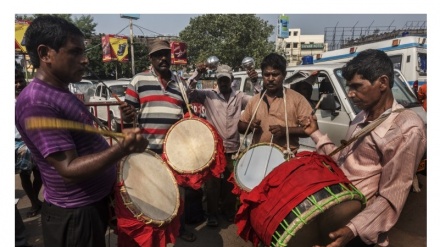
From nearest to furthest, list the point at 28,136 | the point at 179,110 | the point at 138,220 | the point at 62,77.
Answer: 1. the point at 28,136
2. the point at 62,77
3. the point at 138,220
4. the point at 179,110

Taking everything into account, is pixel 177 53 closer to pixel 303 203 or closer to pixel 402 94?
pixel 402 94

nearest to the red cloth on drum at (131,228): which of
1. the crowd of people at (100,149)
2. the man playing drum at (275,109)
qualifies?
the crowd of people at (100,149)

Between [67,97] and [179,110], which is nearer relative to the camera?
[67,97]

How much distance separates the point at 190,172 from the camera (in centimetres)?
273

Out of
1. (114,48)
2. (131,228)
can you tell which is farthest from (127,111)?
(114,48)

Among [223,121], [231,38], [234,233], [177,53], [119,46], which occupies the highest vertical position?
[231,38]

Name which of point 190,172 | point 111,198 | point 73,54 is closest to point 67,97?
point 73,54

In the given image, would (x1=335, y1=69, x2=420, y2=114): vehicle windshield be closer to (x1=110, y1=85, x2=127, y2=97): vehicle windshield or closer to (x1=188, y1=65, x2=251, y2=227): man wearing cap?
(x1=188, y1=65, x2=251, y2=227): man wearing cap

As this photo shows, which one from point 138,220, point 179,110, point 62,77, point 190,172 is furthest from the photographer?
point 179,110

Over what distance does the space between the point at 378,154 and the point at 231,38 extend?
75.9 feet

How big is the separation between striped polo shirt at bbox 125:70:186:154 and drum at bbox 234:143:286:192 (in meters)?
0.89

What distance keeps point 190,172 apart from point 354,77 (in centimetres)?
168

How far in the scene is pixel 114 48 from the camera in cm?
2020

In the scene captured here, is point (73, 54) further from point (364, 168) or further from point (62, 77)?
point (364, 168)
